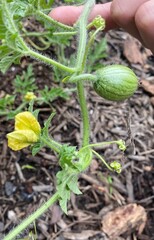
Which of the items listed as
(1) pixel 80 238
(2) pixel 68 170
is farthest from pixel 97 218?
(2) pixel 68 170

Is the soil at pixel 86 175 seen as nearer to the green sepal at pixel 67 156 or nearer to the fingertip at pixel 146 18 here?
the fingertip at pixel 146 18

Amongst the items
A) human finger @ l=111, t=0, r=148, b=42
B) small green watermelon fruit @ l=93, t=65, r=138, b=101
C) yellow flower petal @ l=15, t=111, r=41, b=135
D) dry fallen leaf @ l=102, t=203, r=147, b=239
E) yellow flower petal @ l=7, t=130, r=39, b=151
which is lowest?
dry fallen leaf @ l=102, t=203, r=147, b=239

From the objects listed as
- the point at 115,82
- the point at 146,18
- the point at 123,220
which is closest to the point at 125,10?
the point at 146,18

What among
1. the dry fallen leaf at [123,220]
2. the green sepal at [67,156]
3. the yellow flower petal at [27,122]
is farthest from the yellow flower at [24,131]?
the dry fallen leaf at [123,220]

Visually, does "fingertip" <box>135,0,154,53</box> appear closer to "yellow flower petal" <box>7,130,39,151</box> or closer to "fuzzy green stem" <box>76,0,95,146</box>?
"fuzzy green stem" <box>76,0,95,146</box>

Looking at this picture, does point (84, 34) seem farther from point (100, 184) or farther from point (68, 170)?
point (100, 184)

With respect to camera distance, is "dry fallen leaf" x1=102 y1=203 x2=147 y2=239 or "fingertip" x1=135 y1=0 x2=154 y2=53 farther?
"dry fallen leaf" x1=102 y1=203 x2=147 y2=239

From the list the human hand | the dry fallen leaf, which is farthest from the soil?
the human hand
